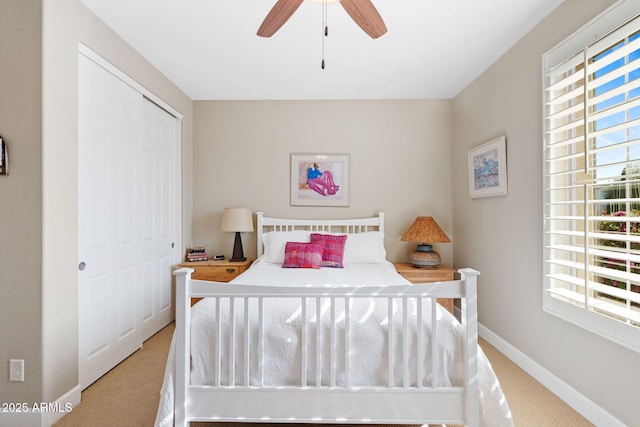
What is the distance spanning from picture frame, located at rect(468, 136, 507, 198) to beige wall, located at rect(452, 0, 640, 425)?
2.7 inches

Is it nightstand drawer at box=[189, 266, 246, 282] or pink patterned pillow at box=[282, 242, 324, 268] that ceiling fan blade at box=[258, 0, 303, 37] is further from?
nightstand drawer at box=[189, 266, 246, 282]

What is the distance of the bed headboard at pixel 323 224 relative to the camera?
12.8 feet

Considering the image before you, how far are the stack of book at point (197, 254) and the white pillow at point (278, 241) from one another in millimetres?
752

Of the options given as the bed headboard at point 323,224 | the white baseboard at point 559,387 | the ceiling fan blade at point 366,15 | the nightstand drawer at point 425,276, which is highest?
the ceiling fan blade at point 366,15

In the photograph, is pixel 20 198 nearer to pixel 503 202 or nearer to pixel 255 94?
pixel 255 94

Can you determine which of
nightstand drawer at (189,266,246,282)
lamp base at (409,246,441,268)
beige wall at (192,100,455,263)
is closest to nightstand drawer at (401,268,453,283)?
lamp base at (409,246,441,268)

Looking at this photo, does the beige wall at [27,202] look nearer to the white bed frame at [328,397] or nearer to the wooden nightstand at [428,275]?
the white bed frame at [328,397]

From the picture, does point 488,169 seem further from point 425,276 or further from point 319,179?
point 319,179

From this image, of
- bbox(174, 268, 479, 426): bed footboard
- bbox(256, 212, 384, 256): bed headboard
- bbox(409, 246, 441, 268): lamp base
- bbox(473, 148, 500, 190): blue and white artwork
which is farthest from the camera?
bbox(256, 212, 384, 256): bed headboard

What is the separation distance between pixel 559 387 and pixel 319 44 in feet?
10.2

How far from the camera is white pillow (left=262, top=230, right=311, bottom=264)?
348cm

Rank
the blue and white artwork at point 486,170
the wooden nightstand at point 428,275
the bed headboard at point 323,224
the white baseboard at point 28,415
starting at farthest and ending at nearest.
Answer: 1. the bed headboard at point 323,224
2. the wooden nightstand at point 428,275
3. the blue and white artwork at point 486,170
4. the white baseboard at point 28,415

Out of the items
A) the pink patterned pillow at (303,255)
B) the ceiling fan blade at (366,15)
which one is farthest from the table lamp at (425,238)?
the ceiling fan blade at (366,15)

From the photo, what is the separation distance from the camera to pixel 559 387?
2.20m
